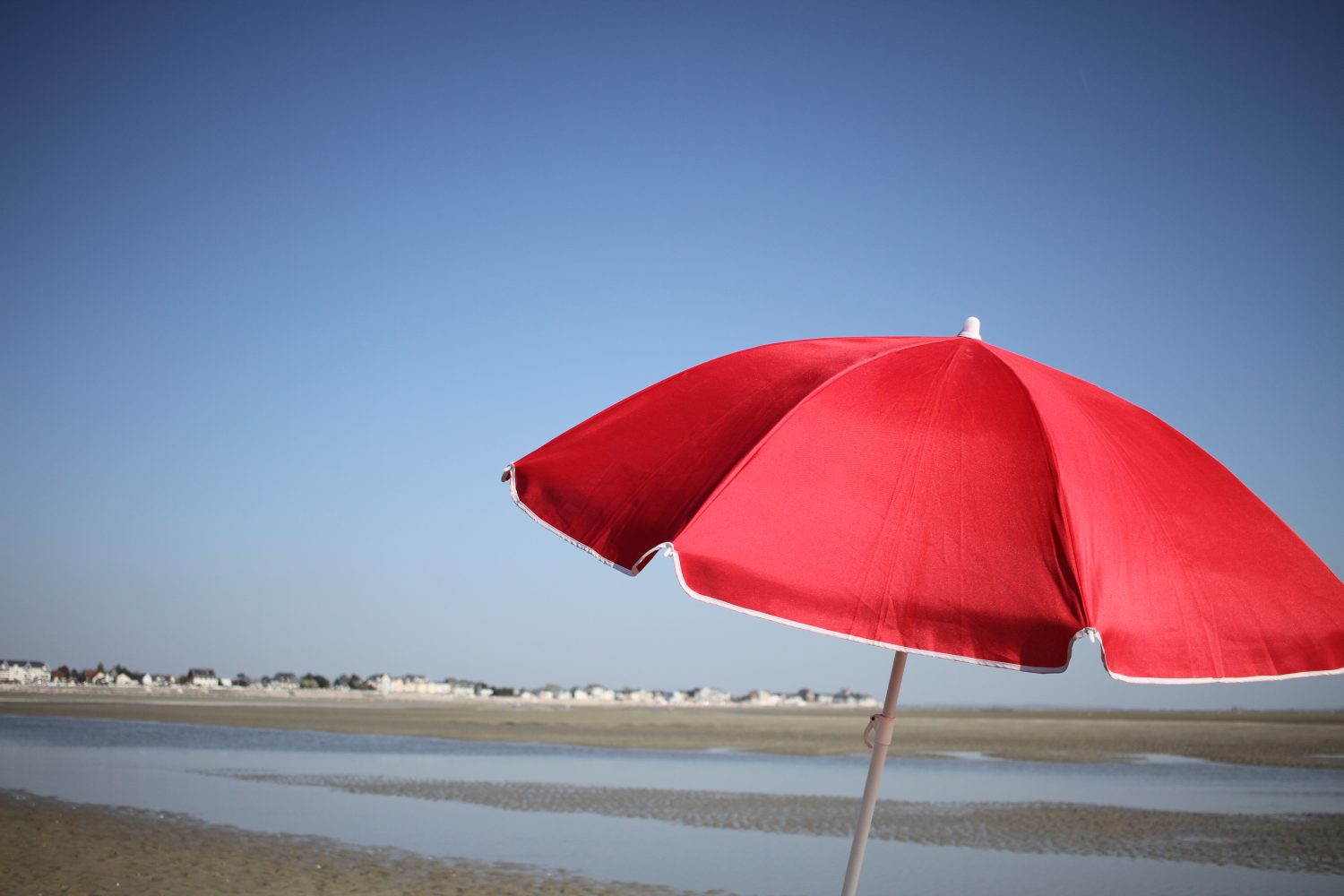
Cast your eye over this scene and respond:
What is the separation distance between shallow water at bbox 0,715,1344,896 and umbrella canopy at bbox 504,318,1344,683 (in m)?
10.9

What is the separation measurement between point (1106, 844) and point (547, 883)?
31.4 ft

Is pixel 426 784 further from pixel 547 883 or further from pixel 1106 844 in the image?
pixel 1106 844

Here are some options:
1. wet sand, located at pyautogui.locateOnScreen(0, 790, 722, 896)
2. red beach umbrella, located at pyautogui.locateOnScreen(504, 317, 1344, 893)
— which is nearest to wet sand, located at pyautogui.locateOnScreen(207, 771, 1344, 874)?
wet sand, located at pyautogui.locateOnScreen(0, 790, 722, 896)

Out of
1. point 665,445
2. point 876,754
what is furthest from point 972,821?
point 665,445

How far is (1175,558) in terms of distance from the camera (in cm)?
348

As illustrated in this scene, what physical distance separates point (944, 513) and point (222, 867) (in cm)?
1270

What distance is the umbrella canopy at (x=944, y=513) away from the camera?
2998 millimetres

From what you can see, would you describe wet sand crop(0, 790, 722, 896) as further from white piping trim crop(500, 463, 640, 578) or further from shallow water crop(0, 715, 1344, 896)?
white piping trim crop(500, 463, 640, 578)

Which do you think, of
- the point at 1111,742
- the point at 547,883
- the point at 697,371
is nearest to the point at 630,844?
the point at 547,883

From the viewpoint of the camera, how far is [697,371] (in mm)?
3969

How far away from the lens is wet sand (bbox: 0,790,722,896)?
40.1 feet

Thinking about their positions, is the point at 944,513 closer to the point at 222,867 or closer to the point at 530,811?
the point at 222,867

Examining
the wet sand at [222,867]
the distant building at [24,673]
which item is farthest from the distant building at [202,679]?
the wet sand at [222,867]

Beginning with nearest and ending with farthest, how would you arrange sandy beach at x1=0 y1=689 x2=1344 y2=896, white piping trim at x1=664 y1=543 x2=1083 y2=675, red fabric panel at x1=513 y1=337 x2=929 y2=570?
white piping trim at x1=664 y1=543 x2=1083 y2=675
red fabric panel at x1=513 y1=337 x2=929 y2=570
sandy beach at x1=0 y1=689 x2=1344 y2=896
